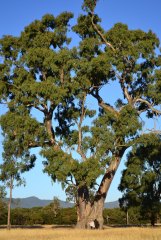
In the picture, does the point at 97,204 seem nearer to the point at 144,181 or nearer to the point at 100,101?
the point at 100,101

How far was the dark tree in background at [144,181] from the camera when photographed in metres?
45.0

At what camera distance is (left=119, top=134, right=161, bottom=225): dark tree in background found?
148ft

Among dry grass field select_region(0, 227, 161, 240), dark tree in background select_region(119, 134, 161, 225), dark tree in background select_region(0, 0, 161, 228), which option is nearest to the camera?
→ dry grass field select_region(0, 227, 161, 240)

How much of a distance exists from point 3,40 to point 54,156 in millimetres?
12162

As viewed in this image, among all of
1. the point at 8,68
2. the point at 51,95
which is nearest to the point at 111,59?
the point at 51,95

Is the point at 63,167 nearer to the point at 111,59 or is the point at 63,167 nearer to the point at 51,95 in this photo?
the point at 51,95

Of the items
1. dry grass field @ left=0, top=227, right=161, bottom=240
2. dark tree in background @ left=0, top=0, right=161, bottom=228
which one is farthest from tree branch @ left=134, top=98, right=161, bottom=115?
dry grass field @ left=0, top=227, right=161, bottom=240

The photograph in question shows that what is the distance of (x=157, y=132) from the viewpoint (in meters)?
34.3

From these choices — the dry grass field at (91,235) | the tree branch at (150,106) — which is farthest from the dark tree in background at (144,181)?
the dry grass field at (91,235)

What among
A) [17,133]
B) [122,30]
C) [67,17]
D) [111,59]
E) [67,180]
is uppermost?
[67,17]

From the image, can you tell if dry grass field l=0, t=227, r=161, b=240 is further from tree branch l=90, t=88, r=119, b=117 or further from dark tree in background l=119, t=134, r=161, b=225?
dark tree in background l=119, t=134, r=161, b=225

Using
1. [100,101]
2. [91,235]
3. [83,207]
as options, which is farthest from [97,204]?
[91,235]

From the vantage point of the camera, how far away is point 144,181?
4541 cm

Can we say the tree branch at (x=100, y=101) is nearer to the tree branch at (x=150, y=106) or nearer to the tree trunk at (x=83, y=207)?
the tree branch at (x=150, y=106)
